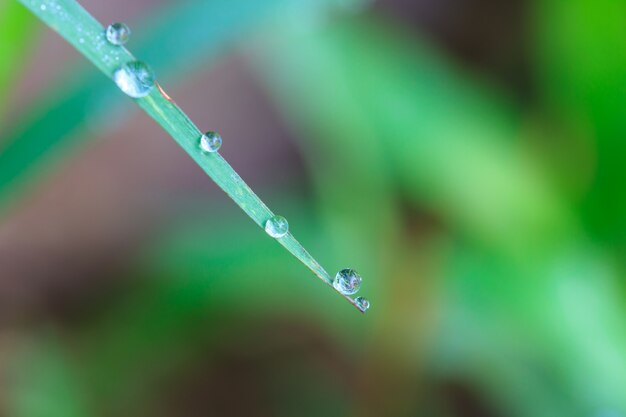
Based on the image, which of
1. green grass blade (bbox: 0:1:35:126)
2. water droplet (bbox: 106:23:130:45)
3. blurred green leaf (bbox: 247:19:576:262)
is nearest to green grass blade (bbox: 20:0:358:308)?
water droplet (bbox: 106:23:130:45)

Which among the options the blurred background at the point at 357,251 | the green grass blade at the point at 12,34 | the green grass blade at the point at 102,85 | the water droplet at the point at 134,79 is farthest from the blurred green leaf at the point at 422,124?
the water droplet at the point at 134,79

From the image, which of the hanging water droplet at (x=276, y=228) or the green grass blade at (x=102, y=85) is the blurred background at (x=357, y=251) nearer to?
the green grass blade at (x=102, y=85)

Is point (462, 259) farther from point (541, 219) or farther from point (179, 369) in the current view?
point (179, 369)

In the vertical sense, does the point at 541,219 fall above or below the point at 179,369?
above

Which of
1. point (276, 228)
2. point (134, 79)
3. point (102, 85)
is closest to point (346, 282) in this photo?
point (276, 228)

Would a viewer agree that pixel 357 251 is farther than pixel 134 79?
Yes

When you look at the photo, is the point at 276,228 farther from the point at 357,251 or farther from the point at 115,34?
the point at 357,251

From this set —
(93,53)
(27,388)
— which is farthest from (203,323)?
(93,53)

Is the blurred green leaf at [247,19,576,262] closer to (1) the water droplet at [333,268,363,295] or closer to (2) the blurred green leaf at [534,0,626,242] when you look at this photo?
(2) the blurred green leaf at [534,0,626,242]
